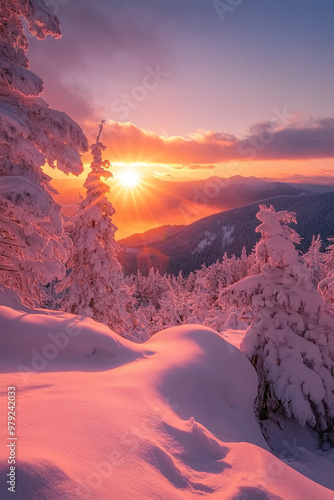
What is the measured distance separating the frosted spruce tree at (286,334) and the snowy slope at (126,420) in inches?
79.8

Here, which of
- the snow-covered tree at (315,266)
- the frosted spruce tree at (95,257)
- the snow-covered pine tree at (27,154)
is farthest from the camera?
the snow-covered tree at (315,266)

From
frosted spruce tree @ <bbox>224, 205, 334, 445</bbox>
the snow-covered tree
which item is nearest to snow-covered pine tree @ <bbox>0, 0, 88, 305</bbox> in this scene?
frosted spruce tree @ <bbox>224, 205, 334, 445</bbox>

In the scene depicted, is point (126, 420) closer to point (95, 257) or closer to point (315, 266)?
point (95, 257)

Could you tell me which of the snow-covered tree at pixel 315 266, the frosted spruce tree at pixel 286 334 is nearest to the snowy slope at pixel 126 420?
the frosted spruce tree at pixel 286 334

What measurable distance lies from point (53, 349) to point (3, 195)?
392 cm

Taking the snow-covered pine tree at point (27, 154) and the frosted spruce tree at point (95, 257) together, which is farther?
the frosted spruce tree at point (95, 257)

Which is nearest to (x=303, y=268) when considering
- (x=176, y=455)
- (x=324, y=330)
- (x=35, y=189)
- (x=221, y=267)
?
(x=324, y=330)

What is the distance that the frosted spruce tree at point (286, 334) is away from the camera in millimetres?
9344

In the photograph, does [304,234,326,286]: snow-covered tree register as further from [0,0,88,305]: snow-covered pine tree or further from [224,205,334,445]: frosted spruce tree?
[0,0,88,305]: snow-covered pine tree

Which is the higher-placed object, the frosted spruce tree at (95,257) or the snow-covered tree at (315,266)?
the frosted spruce tree at (95,257)

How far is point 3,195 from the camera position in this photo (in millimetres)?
7145

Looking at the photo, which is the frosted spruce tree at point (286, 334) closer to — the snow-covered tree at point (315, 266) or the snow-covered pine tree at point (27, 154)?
the snow-covered pine tree at point (27, 154)

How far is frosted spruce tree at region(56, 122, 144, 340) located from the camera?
16.2m

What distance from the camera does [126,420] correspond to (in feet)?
12.6
